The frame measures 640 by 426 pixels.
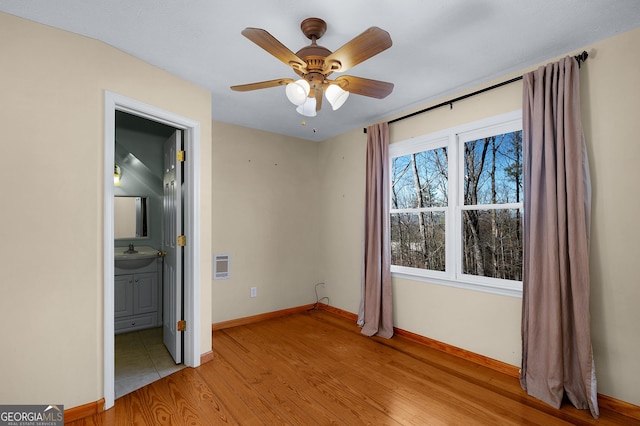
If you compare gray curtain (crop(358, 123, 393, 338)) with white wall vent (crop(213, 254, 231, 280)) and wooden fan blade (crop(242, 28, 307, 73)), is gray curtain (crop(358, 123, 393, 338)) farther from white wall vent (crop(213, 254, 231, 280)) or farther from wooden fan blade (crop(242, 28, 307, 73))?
wooden fan blade (crop(242, 28, 307, 73))

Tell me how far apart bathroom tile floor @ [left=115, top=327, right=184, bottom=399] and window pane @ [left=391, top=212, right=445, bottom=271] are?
8.43ft

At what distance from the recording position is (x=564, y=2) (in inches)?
69.1

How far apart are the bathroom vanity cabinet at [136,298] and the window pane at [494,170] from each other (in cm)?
380

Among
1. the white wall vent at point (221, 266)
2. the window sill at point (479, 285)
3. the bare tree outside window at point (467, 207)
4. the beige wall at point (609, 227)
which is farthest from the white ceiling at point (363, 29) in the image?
the white wall vent at point (221, 266)

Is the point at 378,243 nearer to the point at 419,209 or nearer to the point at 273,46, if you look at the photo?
the point at 419,209

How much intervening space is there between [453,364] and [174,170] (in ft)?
10.6

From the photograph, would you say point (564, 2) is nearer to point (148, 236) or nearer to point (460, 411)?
point (460, 411)

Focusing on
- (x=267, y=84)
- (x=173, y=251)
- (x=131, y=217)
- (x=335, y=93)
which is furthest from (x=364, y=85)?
(x=131, y=217)

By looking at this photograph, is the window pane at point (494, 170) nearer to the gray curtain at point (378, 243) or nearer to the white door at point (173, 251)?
the gray curtain at point (378, 243)

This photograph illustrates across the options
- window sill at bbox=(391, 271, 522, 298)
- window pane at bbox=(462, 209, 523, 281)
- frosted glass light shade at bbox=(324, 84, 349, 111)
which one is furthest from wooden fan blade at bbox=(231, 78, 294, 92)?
window sill at bbox=(391, 271, 522, 298)

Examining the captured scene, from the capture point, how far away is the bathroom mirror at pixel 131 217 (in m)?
3.93

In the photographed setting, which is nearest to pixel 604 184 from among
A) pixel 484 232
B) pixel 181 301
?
pixel 484 232

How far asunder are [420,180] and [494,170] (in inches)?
31.0

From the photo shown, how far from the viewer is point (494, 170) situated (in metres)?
2.84
